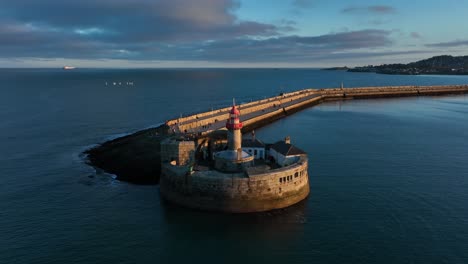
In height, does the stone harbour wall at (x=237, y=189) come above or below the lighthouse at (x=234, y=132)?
below

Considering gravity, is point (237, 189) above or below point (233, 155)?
below

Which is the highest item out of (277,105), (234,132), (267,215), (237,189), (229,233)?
(234,132)

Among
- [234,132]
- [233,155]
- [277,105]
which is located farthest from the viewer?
[277,105]

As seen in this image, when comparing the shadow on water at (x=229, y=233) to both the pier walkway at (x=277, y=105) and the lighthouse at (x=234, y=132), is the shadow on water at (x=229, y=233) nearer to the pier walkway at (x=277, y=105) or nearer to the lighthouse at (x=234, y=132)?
the lighthouse at (x=234, y=132)

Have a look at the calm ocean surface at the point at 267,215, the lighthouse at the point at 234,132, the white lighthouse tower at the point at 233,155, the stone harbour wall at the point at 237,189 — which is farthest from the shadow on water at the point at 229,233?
the lighthouse at the point at 234,132

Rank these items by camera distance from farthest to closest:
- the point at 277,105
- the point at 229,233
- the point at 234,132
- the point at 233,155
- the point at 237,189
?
1. the point at 277,105
2. the point at 234,132
3. the point at 233,155
4. the point at 237,189
5. the point at 229,233

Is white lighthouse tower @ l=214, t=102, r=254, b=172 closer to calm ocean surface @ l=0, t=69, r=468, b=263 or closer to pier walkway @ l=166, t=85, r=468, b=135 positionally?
calm ocean surface @ l=0, t=69, r=468, b=263

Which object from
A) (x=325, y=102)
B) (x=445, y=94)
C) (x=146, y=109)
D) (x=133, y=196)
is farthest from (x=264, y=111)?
(x=445, y=94)

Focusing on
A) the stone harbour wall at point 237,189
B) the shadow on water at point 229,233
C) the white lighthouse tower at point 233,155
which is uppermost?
the white lighthouse tower at point 233,155

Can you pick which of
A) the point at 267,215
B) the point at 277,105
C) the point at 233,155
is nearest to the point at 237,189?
the point at 267,215

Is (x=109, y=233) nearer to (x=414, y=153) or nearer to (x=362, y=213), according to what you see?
(x=362, y=213)

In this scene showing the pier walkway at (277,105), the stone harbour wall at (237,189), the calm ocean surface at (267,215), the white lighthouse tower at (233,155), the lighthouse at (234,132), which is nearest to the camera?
the calm ocean surface at (267,215)

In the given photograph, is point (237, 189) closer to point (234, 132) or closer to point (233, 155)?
point (233, 155)
